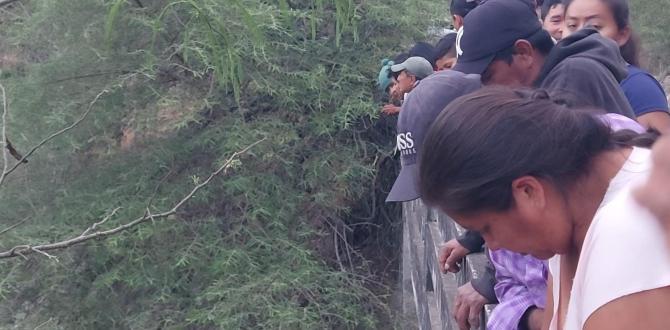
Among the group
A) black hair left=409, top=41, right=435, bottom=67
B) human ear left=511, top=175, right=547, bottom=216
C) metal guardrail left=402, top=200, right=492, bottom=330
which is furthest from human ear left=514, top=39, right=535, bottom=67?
black hair left=409, top=41, right=435, bottom=67

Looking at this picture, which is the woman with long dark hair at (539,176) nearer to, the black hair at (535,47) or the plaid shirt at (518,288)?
→ the plaid shirt at (518,288)

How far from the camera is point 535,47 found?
8.14 ft

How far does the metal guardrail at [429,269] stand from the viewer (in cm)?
314

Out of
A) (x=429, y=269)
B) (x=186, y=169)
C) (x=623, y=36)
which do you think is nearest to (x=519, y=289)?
(x=623, y=36)

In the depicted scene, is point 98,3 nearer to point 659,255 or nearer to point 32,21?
point 32,21

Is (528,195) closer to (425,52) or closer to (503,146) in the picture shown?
(503,146)

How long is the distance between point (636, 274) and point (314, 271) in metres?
4.54

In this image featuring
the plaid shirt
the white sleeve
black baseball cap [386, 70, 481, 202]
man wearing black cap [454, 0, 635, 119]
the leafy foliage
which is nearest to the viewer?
the white sleeve

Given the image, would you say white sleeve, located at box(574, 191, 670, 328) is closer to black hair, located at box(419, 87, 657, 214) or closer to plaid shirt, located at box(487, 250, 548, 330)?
black hair, located at box(419, 87, 657, 214)

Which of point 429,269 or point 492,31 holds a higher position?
point 492,31

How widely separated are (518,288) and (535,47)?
2.34 feet

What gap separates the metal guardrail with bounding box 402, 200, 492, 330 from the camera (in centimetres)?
314

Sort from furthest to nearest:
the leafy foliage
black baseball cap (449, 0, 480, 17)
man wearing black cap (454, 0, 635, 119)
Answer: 1. the leafy foliage
2. black baseball cap (449, 0, 480, 17)
3. man wearing black cap (454, 0, 635, 119)

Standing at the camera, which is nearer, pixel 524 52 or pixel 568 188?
pixel 568 188
